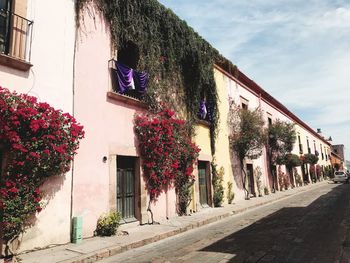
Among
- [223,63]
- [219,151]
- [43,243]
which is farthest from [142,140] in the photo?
[223,63]

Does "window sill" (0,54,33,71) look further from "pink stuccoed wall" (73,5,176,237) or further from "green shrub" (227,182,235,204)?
"green shrub" (227,182,235,204)

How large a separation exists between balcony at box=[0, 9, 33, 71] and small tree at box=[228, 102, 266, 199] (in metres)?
12.1

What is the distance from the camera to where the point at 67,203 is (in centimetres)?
787

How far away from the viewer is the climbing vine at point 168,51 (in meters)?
10.5

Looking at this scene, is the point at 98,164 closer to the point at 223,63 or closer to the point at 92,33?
the point at 92,33

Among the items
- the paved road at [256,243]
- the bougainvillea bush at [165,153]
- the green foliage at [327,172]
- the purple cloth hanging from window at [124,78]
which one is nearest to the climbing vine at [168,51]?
the purple cloth hanging from window at [124,78]

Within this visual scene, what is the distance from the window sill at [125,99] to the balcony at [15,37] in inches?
107

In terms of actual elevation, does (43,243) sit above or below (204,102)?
below

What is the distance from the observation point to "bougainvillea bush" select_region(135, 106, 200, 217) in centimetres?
1062

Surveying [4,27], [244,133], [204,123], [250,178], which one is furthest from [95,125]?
[250,178]

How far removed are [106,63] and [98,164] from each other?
10.1ft

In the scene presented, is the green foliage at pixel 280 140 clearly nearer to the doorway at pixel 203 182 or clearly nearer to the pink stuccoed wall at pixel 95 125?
the doorway at pixel 203 182

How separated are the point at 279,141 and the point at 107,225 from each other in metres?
18.7

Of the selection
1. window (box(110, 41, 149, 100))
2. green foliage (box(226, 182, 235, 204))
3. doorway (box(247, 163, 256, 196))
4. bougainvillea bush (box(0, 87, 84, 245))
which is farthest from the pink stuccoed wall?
doorway (box(247, 163, 256, 196))
